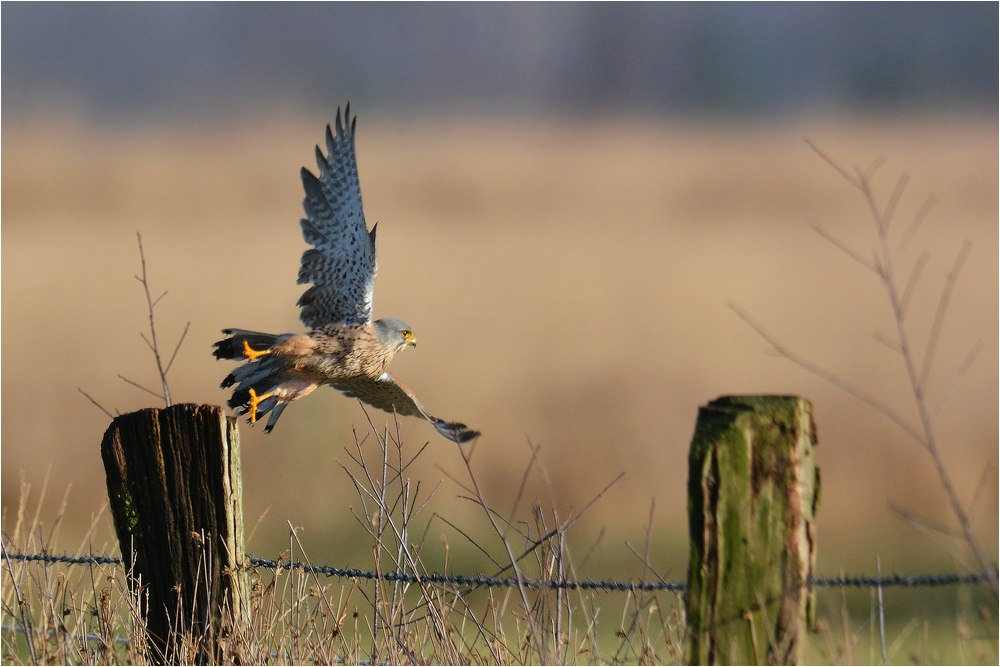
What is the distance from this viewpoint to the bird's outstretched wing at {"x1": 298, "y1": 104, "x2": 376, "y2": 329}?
4070 millimetres

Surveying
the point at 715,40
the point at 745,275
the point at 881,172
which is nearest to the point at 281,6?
the point at 715,40

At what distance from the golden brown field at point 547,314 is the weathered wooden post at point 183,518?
1.70ft

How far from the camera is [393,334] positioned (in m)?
4.35

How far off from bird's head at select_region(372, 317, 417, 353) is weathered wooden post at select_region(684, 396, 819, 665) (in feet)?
8.40

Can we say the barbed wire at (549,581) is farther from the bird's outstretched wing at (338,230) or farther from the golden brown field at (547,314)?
the bird's outstretched wing at (338,230)

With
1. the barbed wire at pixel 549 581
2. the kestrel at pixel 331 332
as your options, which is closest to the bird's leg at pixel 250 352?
the kestrel at pixel 331 332

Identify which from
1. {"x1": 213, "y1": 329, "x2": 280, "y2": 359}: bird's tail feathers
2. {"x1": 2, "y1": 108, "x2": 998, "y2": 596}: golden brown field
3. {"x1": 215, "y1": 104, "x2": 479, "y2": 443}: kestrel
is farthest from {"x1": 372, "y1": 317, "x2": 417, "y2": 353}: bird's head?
{"x1": 2, "y1": 108, "x2": 998, "y2": 596}: golden brown field

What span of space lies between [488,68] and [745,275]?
61830mm

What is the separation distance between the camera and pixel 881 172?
20.2 metres

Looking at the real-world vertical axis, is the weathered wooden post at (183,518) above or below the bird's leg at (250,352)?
below

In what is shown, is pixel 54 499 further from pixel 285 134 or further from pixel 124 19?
pixel 124 19

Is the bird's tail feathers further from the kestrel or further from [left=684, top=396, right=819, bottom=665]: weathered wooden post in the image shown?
[left=684, top=396, right=819, bottom=665]: weathered wooden post

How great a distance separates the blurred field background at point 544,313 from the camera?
22.6 ft

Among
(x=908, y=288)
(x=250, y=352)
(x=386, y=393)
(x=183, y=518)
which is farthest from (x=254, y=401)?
(x=908, y=288)
